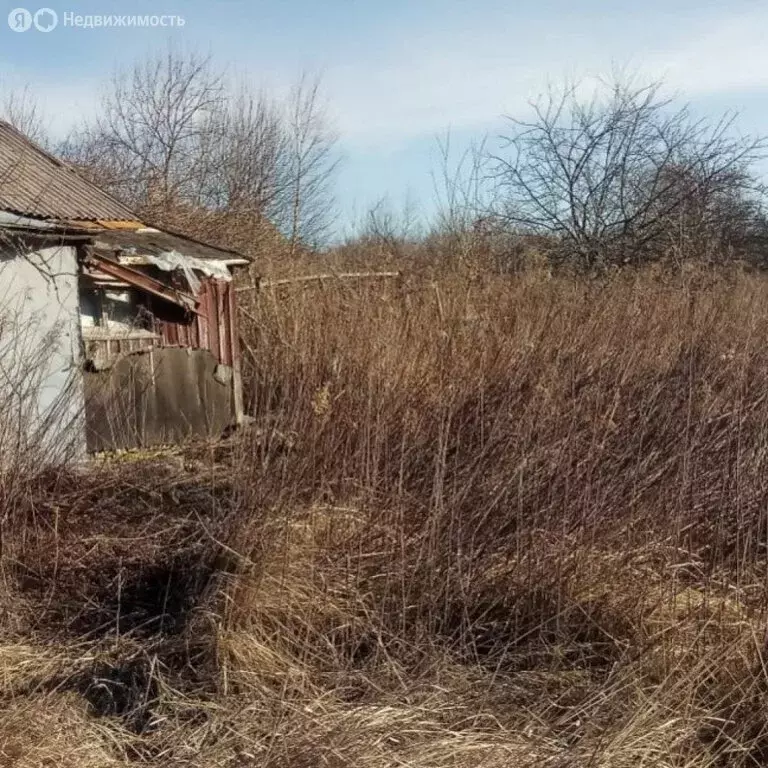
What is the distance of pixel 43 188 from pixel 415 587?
5.83 meters

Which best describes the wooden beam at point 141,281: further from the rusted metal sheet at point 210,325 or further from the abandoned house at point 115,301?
the rusted metal sheet at point 210,325

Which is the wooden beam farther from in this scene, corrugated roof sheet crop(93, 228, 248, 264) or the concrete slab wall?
the concrete slab wall

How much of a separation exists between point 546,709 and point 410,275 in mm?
6928

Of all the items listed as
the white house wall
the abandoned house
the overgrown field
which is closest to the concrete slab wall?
the abandoned house

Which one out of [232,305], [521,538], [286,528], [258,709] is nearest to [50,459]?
[286,528]

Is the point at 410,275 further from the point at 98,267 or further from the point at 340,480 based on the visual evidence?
the point at 340,480

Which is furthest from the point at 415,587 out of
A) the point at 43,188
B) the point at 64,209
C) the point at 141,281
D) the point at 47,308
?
the point at 43,188

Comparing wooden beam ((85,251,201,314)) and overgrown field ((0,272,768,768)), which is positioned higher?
wooden beam ((85,251,201,314))

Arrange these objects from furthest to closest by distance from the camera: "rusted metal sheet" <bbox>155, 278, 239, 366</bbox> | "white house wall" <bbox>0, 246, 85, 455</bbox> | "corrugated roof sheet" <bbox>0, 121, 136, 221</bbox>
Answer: "rusted metal sheet" <bbox>155, 278, 239, 366</bbox> < "corrugated roof sheet" <bbox>0, 121, 136, 221</bbox> < "white house wall" <bbox>0, 246, 85, 455</bbox>

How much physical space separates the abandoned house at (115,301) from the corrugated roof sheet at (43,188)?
0.7 inches

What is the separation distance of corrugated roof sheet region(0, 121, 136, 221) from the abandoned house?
0.02 m

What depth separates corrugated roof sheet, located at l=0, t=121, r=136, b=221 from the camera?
6676mm

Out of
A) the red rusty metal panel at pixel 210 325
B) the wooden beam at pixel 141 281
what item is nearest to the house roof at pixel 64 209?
the wooden beam at pixel 141 281

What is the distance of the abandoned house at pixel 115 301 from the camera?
20.7ft
